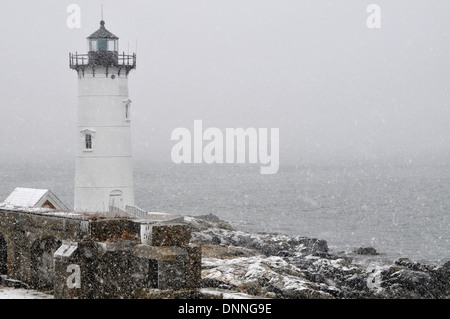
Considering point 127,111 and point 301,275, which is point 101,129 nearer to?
point 127,111

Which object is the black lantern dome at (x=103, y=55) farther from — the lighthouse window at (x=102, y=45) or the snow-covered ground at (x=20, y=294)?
the snow-covered ground at (x=20, y=294)

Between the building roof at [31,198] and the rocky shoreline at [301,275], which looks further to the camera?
the building roof at [31,198]

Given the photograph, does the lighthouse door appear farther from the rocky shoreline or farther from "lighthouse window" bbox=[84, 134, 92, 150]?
the rocky shoreline

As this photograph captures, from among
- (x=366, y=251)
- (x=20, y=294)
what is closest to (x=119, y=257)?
(x=20, y=294)

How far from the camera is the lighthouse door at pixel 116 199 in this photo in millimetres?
27703

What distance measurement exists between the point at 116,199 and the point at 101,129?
2816mm

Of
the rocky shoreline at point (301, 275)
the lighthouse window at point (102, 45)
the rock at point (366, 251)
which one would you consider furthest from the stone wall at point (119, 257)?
the rock at point (366, 251)

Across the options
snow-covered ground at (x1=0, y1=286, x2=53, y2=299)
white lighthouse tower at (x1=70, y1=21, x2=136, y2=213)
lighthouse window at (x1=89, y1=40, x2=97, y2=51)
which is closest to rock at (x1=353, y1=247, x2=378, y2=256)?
Answer: white lighthouse tower at (x1=70, y1=21, x2=136, y2=213)

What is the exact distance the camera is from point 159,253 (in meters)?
15.7

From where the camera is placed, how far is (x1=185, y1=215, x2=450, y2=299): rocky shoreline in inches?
790

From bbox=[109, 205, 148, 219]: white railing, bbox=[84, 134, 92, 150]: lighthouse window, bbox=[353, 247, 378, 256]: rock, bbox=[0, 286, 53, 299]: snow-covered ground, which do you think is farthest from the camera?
bbox=[353, 247, 378, 256]: rock

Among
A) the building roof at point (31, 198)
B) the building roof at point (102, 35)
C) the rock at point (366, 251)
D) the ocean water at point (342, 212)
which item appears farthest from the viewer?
the ocean water at point (342, 212)

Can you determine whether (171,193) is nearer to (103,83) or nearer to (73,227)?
(103,83)
